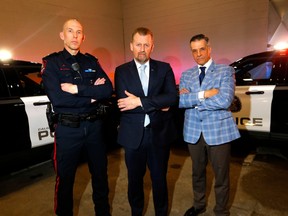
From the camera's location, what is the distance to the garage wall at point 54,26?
6.29 m

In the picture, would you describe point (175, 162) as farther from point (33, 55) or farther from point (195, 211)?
point (33, 55)

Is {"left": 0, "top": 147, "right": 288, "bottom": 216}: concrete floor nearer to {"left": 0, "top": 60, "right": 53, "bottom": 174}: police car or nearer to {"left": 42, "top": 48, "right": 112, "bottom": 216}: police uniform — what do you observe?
{"left": 0, "top": 60, "right": 53, "bottom": 174}: police car

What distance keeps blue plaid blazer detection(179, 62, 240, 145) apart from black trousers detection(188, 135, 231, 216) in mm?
74

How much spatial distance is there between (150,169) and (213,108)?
0.71m

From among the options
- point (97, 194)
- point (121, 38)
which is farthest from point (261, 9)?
point (97, 194)

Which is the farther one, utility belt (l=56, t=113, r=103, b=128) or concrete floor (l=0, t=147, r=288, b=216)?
concrete floor (l=0, t=147, r=288, b=216)

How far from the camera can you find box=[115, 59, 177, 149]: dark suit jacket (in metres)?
1.91

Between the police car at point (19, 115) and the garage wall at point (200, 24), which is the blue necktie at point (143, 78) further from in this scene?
the garage wall at point (200, 24)

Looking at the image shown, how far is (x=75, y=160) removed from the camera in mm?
2014

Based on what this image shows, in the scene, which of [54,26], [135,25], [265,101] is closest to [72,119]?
[265,101]

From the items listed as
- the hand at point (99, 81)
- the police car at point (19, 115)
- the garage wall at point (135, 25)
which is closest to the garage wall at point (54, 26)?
the garage wall at point (135, 25)

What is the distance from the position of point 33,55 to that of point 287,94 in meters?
6.12

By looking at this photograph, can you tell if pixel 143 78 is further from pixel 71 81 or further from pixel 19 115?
pixel 19 115

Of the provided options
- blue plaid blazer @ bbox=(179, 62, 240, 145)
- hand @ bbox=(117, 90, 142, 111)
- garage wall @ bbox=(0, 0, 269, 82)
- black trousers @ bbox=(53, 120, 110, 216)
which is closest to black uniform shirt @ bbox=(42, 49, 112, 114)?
black trousers @ bbox=(53, 120, 110, 216)
